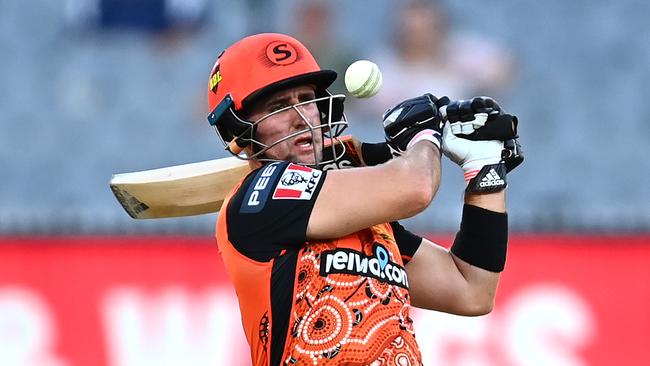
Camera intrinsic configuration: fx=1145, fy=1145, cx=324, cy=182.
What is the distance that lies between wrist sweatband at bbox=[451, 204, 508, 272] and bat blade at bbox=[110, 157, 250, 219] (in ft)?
2.22

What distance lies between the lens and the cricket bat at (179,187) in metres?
3.37

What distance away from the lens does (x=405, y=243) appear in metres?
3.20

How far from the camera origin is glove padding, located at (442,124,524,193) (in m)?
3.00

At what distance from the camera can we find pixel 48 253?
543 cm

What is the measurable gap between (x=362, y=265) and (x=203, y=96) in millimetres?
Answer: 4411

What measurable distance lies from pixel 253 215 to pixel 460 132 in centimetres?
60

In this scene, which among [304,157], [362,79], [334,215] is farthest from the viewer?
[304,157]

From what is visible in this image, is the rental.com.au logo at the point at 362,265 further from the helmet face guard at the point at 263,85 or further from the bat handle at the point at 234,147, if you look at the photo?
the bat handle at the point at 234,147

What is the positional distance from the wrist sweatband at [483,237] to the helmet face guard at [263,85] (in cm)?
42

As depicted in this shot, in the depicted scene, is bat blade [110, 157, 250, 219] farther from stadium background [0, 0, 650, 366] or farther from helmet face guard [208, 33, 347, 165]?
stadium background [0, 0, 650, 366]

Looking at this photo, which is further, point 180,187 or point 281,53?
point 180,187

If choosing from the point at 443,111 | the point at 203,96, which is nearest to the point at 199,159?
the point at 203,96

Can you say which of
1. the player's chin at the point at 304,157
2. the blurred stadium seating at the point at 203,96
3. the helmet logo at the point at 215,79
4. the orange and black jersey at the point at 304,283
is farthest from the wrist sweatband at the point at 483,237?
the blurred stadium seating at the point at 203,96

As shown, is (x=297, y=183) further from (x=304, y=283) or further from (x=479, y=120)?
(x=479, y=120)
